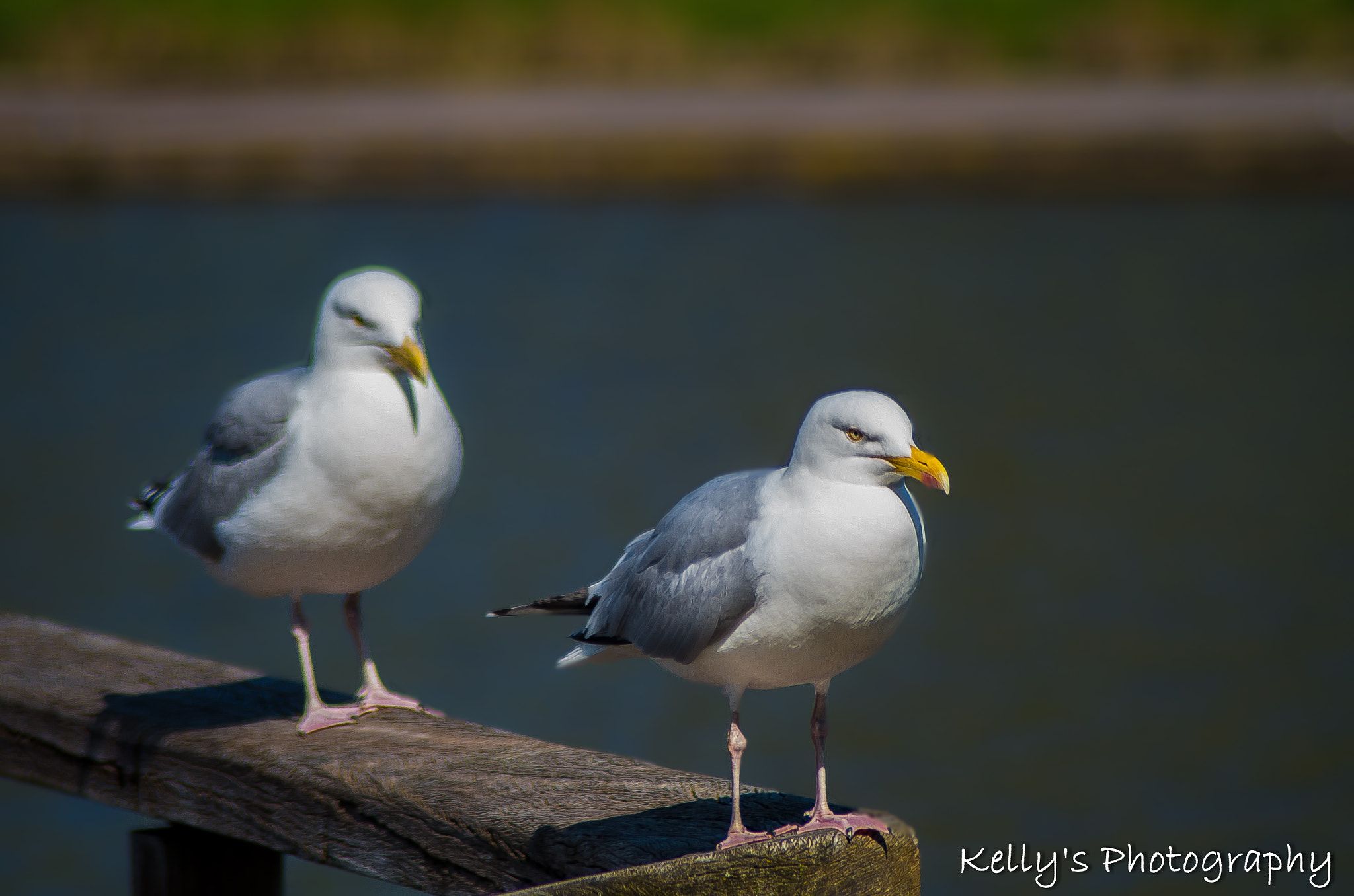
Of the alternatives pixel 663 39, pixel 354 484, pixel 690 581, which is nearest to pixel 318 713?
pixel 354 484

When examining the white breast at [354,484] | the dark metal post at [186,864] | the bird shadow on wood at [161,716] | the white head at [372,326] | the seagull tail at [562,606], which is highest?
the white head at [372,326]

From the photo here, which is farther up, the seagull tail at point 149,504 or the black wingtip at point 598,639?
the seagull tail at point 149,504

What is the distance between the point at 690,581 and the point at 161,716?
1.07m

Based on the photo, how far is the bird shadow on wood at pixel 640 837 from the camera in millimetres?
2273

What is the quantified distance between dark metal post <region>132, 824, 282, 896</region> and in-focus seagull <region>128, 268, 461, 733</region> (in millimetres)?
286

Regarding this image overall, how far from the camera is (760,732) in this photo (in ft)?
22.1

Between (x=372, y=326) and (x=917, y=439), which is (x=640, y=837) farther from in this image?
(x=372, y=326)

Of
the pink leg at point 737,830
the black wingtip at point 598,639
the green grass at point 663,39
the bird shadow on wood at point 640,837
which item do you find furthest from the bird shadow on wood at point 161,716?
the green grass at point 663,39

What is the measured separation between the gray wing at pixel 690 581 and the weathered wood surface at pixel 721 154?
1696 cm

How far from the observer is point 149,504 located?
3.71m

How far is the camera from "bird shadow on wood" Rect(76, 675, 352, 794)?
279 cm

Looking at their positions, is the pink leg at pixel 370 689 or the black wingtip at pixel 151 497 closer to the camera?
the pink leg at pixel 370 689

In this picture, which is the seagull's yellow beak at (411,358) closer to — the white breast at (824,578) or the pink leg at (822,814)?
the white breast at (824,578)

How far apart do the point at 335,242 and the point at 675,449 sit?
7657mm
